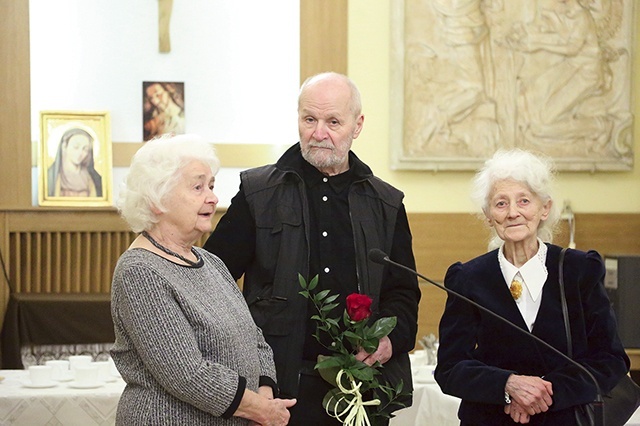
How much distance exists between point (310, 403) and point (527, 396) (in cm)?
63

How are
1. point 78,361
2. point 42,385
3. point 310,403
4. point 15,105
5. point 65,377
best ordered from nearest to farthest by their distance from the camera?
1. point 310,403
2. point 42,385
3. point 65,377
4. point 78,361
5. point 15,105

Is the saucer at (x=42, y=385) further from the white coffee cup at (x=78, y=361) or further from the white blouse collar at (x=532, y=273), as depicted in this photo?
the white blouse collar at (x=532, y=273)

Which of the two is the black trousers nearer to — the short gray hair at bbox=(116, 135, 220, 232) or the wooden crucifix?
the short gray hair at bbox=(116, 135, 220, 232)

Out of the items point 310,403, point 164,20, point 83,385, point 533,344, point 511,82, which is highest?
point 164,20

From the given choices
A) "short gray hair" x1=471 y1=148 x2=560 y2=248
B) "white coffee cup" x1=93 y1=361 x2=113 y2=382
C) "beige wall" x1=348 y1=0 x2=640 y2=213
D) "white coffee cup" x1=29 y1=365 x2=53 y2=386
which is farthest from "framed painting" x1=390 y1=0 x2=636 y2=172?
"short gray hair" x1=471 y1=148 x2=560 y2=248

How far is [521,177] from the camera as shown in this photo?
105 inches

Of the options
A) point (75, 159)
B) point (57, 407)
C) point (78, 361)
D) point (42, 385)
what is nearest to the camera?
point (57, 407)

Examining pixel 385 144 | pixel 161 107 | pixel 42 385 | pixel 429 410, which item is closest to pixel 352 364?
pixel 429 410

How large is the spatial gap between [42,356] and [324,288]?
3.64 meters

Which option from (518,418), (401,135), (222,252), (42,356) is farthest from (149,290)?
(401,135)

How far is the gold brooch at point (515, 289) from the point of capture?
2.60 meters

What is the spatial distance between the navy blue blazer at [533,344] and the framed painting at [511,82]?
12.8 feet

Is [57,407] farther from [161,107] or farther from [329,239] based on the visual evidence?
[161,107]

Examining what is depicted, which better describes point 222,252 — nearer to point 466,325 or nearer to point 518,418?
point 466,325
